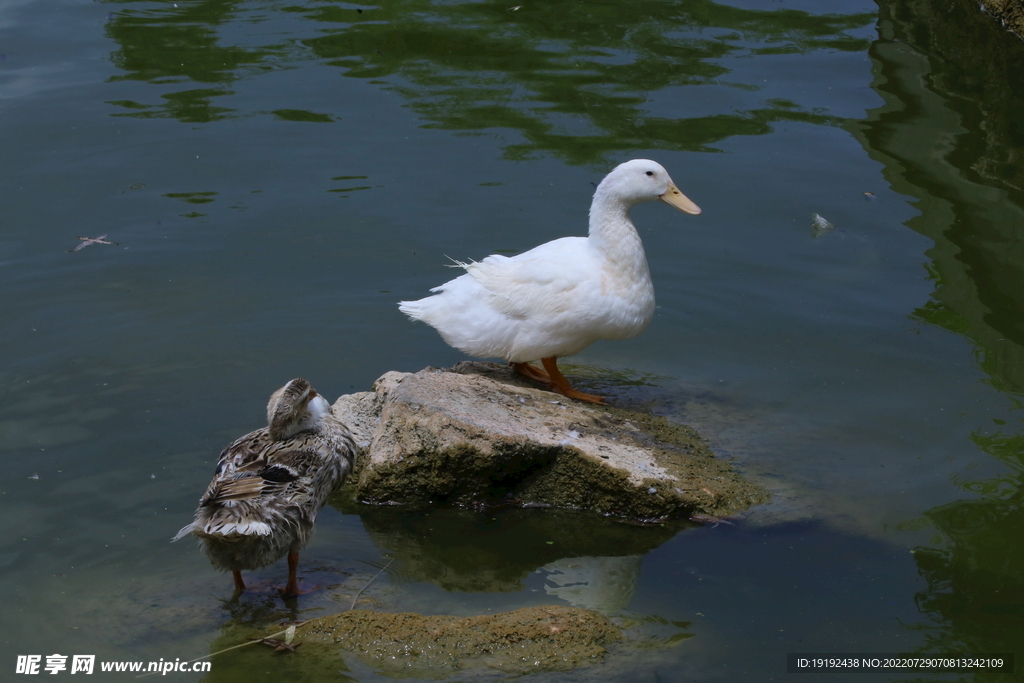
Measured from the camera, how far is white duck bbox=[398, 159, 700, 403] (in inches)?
250

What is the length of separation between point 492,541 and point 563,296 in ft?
5.59

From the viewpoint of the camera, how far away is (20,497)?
566 cm

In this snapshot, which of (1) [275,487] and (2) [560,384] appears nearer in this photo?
(1) [275,487]

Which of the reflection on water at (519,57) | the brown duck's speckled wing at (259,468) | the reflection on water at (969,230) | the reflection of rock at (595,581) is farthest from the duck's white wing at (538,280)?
the reflection on water at (519,57)

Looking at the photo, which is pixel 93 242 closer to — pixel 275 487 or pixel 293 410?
pixel 293 410

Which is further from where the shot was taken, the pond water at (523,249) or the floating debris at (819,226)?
the floating debris at (819,226)

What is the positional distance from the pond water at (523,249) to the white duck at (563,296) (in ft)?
2.10

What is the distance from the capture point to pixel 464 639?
4512mm

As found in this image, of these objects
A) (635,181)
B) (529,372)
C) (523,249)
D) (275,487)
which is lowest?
(529,372)

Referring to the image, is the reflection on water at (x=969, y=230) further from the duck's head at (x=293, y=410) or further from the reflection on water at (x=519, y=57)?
the duck's head at (x=293, y=410)

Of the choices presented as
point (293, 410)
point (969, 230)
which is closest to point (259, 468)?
point (293, 410)

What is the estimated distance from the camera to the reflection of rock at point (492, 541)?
203 inches

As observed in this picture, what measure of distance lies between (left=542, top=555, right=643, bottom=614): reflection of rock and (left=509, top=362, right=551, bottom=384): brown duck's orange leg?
5.74 ft

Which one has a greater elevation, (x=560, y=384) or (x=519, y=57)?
(x=519, y=57)
